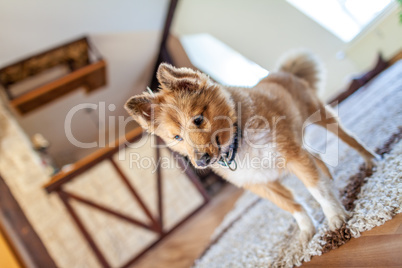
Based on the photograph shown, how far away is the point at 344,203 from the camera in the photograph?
4.81 feet

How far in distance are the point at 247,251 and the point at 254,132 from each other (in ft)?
2.63

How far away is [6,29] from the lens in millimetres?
3352

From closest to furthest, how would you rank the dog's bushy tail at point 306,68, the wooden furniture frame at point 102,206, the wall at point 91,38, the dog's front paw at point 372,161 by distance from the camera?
the dog's front paw at point 372,161 → the dog's bushy tail at point 306,68 → the wooden furniture frame at point 102,206 → the wall at point 91,38

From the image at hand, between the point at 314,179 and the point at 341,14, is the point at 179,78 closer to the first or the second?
the point at 314,179

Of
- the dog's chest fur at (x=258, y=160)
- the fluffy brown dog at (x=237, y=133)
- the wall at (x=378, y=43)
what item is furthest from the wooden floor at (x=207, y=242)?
the wall at (x=378, y=43)

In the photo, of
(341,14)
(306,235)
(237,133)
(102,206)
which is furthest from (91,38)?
(306,235)

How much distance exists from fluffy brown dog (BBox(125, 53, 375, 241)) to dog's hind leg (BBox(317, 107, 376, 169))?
38 centimetres

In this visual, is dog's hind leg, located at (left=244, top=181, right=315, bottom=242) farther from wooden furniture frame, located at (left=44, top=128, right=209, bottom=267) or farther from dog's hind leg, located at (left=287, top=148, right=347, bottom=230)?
wooden furniture frame, located at (left=44, top=128, right=209, bottom=267)

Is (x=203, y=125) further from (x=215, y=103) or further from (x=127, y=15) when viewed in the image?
(x=127, y=15)

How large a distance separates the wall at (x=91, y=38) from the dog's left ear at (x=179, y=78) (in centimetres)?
119

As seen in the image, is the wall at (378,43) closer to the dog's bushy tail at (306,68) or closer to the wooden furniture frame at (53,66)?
the dog's bushy tail at (306,68)

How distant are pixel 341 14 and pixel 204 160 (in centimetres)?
359

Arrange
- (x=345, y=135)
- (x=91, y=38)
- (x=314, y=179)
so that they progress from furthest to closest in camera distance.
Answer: (x=91, y=38)
(x=345, y=135)
(x=314, y=179)

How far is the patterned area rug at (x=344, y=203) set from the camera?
124 centimetres
